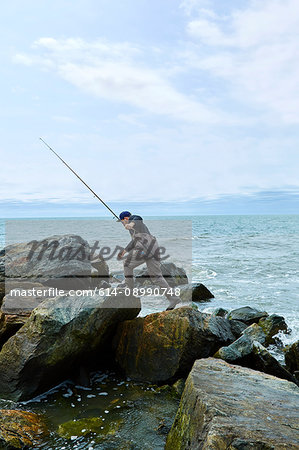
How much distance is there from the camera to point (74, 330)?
582cm

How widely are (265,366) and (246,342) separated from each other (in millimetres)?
445

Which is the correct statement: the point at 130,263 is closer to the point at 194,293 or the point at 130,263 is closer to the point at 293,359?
the point at 293,359

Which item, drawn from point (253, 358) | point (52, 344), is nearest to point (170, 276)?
point (253, 358)

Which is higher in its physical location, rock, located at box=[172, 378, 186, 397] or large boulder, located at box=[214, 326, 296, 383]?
large boulder, located at box=[214, 326, 296, 383]

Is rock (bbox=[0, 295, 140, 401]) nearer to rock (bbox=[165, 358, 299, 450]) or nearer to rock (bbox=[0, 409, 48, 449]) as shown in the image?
rock (bbox=[0, 409, 48, 449])

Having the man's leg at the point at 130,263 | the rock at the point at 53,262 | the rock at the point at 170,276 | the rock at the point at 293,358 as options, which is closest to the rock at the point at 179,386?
the rock at the point at 293,358

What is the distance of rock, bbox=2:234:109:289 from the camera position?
10.3m

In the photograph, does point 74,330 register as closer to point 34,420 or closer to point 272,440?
point 34,420

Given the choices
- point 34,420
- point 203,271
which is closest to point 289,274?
point 203,271

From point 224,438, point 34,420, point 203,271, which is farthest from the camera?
point 203,271

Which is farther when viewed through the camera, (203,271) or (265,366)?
(203,271)

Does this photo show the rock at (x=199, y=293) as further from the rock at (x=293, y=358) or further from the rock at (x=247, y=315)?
the rock at (x=293, y=358)

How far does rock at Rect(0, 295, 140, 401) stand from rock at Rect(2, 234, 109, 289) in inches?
168

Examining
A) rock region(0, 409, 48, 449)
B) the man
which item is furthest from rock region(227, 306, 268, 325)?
rock region(0, 409, 48, 449)
